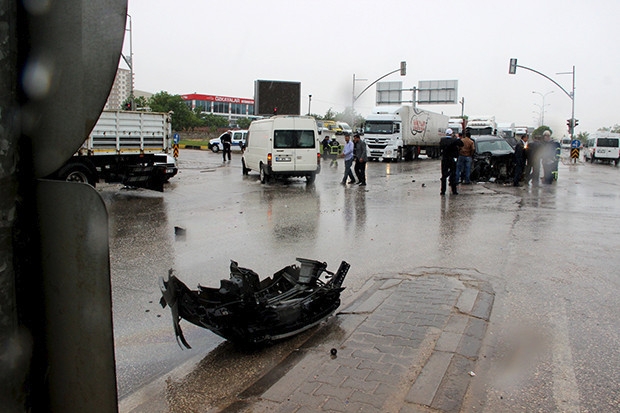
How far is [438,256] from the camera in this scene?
7672 mm

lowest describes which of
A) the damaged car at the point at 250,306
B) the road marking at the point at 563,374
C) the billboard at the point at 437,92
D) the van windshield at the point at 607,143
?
the road marking at the point at 563,374

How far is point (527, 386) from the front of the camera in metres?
3.66

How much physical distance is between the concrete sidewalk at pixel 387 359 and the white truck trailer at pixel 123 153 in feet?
35.1

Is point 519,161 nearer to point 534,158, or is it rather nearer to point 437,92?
point 534,158

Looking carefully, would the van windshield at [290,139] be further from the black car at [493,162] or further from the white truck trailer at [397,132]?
the white truck trailer at [397,132]

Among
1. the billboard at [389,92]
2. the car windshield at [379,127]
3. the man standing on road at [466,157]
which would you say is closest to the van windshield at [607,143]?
the billboard at [389,92]

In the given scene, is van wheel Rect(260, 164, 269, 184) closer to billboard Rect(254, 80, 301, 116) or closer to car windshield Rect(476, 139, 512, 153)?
car windshield Rect(476, 139, 512, 153)

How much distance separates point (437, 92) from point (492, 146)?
3617 cm

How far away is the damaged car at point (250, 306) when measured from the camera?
A: 398 centimetres

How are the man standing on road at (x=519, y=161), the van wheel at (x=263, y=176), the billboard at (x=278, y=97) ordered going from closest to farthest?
the man standing on road at (x=519, y=161) < the van wheel at (x=263, y=176) < the billboard at (x=278, y=97)

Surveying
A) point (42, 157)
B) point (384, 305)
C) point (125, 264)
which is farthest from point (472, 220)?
point (42, 157)

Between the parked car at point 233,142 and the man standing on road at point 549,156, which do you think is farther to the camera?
the parked car at point 233,142

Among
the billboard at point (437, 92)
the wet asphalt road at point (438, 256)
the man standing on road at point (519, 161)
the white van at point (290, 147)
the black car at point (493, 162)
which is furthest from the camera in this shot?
the billboard at point (437, 92)

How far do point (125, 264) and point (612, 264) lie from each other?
6.70 meters
